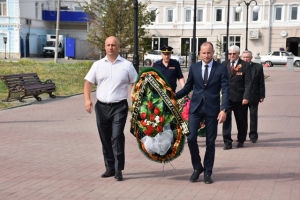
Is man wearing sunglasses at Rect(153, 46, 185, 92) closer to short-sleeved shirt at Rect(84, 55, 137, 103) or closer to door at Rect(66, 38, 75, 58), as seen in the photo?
short-sleeved shirt at Rect(84, 55, 137, 103)

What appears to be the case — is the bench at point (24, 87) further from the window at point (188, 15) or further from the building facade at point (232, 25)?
the window at point (188, 15)

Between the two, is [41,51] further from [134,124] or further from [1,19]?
[134,124]

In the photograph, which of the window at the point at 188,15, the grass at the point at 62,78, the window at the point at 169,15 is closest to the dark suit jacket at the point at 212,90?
the grass at the point at 62,78

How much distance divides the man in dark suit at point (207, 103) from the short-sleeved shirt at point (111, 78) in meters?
0.93

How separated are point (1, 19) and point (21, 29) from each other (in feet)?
7.20

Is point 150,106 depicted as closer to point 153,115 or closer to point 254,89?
point 153,115

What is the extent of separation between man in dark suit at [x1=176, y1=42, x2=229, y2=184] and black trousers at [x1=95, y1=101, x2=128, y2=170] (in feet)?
2.91

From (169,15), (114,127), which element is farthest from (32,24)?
(114,127)

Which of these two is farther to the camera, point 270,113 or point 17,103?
point 17,103

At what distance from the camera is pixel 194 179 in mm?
7082

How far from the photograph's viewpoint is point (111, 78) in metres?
7.06

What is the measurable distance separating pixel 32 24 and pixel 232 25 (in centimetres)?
2124

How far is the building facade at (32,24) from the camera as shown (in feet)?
178

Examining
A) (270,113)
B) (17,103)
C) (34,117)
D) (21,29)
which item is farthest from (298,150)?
(21,29)
